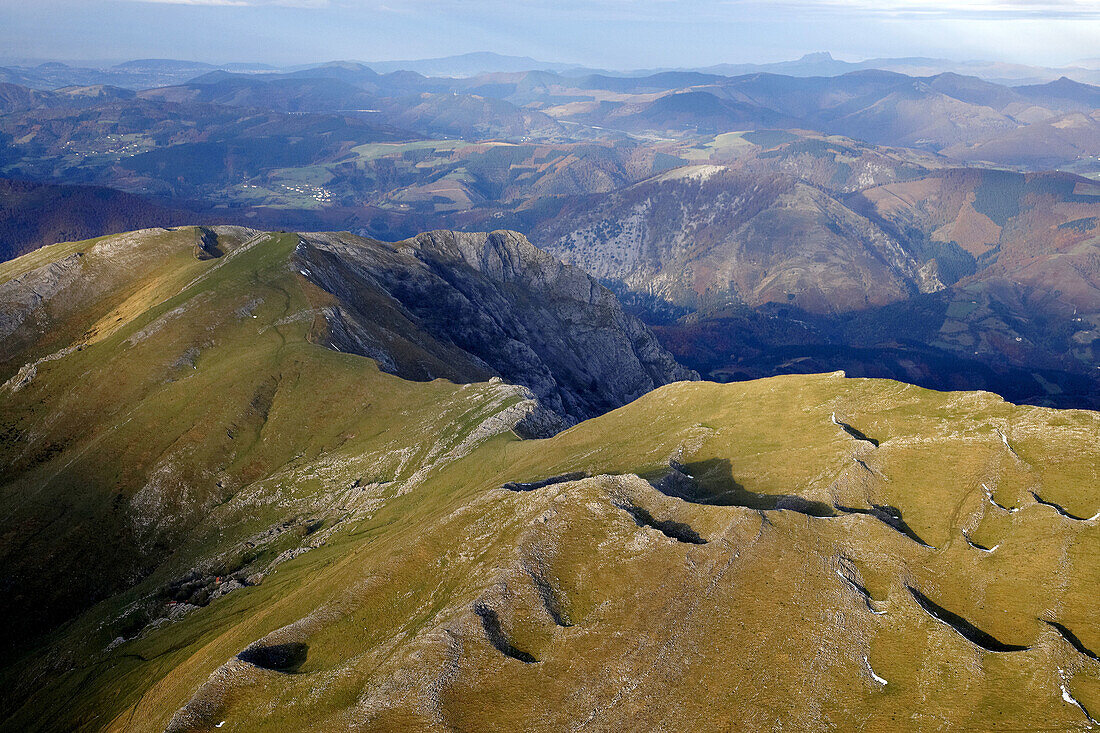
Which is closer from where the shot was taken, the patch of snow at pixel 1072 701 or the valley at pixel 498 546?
the patch of snow at pixel 1072 701

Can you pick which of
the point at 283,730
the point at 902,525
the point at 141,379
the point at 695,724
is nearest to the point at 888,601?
the point at 902,525

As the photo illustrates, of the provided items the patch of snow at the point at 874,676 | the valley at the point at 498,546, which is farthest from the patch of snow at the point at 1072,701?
the patch of snow at the point at 874,676

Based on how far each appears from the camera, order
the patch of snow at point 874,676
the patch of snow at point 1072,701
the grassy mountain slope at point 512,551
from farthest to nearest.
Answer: the grassy mountain slope at point 512,551 → the patch of snow at point 874,676 → the patch of snow at point 1072,701

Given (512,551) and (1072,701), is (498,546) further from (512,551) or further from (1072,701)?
(1072,701)

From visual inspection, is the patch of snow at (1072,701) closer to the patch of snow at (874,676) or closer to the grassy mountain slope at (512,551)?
the grassy mountain slope at (512,551)

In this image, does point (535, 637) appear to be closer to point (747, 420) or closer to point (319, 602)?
point (319, 602)

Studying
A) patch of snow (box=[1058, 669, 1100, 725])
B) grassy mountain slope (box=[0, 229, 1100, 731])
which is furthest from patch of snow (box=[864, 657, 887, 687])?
patch of snow (box=[1058, 669, 1100, 725])

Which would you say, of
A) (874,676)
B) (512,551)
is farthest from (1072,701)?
(512,551)

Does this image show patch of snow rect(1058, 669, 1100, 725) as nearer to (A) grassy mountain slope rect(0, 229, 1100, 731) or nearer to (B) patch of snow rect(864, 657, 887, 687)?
(A) grassy mountain slope rect(0, 229, 1100, 731)

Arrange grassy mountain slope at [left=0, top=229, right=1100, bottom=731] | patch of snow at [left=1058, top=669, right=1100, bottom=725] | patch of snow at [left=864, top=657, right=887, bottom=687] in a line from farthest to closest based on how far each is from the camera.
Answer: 1. grassy mountain slope at [left=0, top=229, right=1100, bottom=731]
2. patch of snow at [left=864, top=657, right=887, bottom=687]
3. patch of snow at [left=1058, top=669, right=1100, bottom=725]
